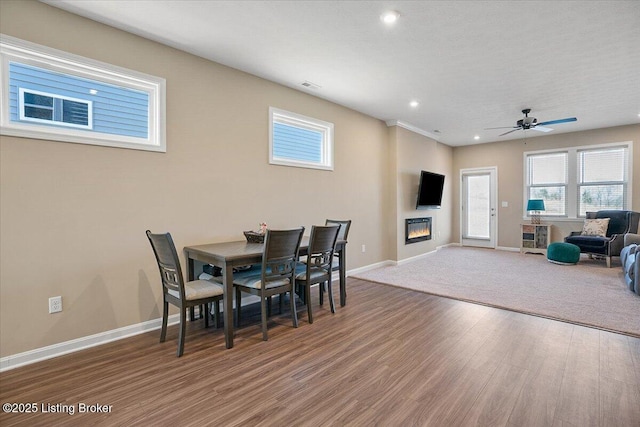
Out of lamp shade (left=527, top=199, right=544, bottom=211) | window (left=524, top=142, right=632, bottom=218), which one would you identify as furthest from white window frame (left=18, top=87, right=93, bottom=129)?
window (left=524, top=142, right=632, bottom=218)

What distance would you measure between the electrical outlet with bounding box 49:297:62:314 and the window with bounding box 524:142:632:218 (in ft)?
29.9

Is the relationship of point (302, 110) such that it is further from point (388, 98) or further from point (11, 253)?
point (11, 253)

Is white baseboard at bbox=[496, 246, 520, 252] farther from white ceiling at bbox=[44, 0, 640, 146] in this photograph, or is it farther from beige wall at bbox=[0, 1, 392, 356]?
beige wall at bbox=[0, 1, 392, 356]

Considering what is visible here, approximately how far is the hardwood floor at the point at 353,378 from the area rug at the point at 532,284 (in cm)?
53

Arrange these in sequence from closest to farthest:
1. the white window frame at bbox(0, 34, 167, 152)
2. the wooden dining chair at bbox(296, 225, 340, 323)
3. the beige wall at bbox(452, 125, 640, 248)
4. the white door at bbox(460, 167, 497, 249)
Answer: the white window frame at bbox(0, 34, 167, 152), the wooden dining chair at bbox(296, 225, 340, 323), the beige wall at bbox(452, 125, 640, 248), the white door at bbox(460, 167, 497, 249)

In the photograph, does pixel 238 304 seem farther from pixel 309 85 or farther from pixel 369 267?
pixel 369 267

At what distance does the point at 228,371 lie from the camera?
235 centimetres

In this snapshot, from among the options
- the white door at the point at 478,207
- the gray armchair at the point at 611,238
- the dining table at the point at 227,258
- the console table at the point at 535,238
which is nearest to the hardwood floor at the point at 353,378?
the dining table at the point at 227,258

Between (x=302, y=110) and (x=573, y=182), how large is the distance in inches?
262

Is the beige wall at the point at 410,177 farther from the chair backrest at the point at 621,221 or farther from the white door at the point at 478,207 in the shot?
the chair backrest at the point at 621,221

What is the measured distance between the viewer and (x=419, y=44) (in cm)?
324

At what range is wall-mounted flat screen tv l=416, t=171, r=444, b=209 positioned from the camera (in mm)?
6742

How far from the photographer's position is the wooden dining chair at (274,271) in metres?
2.87

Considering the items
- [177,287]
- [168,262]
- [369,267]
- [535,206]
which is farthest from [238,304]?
[535,206]
